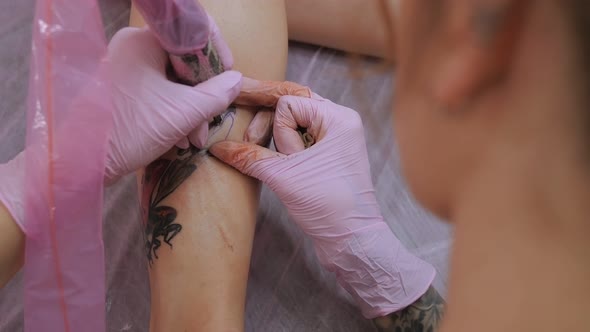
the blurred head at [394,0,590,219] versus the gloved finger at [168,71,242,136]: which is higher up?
the blurred head at [394,0,590,219]

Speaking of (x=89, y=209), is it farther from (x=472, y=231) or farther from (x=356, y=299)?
(x=472, y=231)

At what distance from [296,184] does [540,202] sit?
0.59m

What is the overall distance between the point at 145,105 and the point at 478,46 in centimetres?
63

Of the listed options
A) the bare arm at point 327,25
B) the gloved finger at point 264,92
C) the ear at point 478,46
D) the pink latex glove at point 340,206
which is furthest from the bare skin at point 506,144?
the bare arm at point 327,25

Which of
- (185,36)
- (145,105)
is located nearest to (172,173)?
(145,105)

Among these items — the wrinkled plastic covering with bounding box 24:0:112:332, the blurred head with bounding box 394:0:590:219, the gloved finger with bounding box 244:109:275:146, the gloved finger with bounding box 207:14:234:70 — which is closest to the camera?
the blurred head with bounding box 394:0:590:219

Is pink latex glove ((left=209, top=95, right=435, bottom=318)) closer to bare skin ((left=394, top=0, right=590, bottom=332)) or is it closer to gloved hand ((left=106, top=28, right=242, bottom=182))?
gloved hand ((left=106, top=28, right=242, bottom=182))

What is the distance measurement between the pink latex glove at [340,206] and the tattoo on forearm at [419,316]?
0.6 inches

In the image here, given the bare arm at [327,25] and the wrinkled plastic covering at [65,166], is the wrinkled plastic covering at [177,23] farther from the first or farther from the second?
the bare arm at [327,25]

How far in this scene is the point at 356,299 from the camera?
89cm

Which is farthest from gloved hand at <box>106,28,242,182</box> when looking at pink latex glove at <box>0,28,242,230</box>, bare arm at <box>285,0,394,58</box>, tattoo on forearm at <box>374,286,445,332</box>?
tattoo on forearm at <box>374,286,445,332</box>

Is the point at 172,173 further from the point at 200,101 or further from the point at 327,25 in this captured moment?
the point at 327,25

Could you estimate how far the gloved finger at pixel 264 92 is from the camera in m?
0.95

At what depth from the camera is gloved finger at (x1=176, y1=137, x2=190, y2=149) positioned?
87cm
